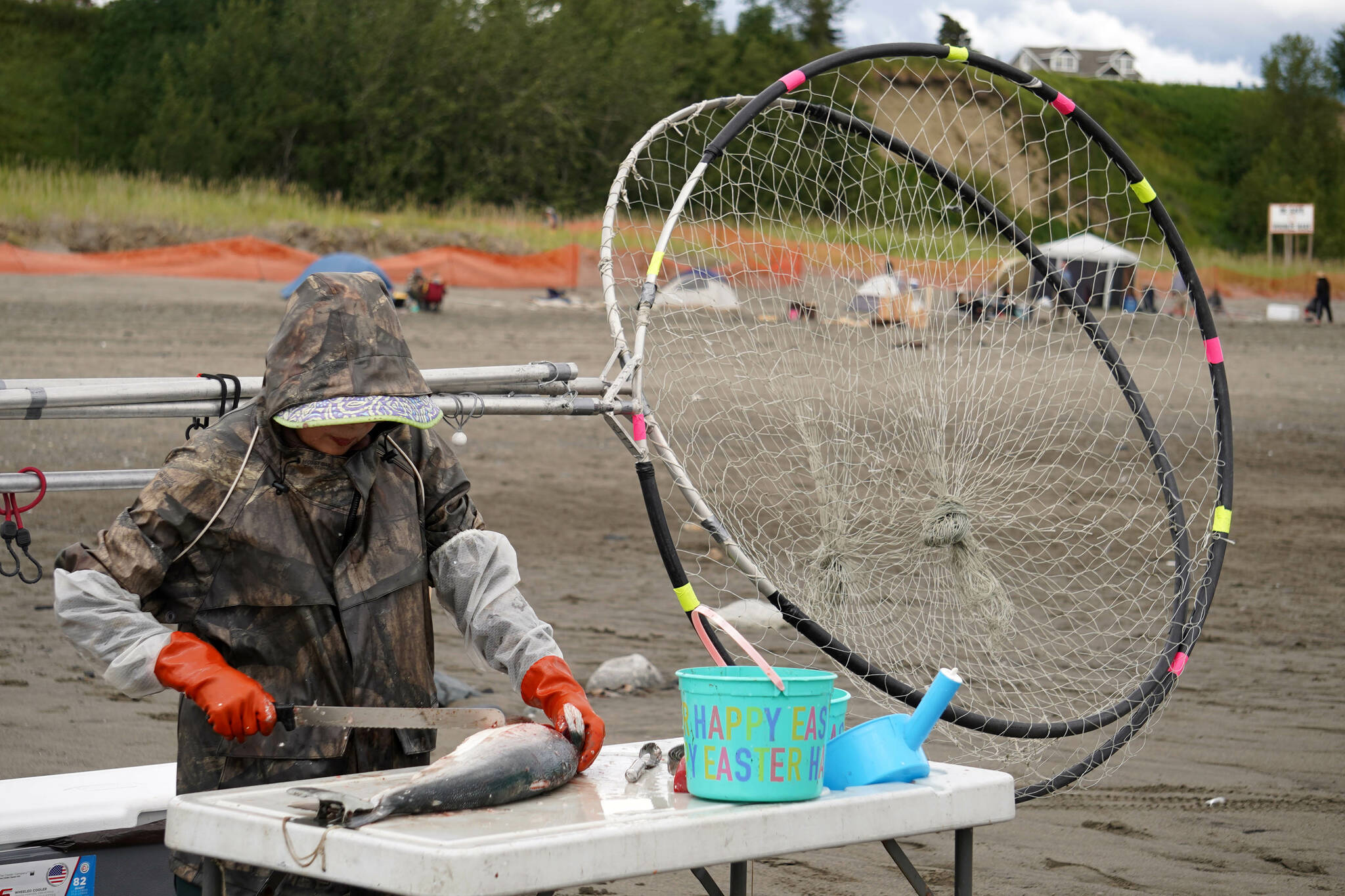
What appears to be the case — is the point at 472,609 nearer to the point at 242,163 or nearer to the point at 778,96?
the point at 778,96

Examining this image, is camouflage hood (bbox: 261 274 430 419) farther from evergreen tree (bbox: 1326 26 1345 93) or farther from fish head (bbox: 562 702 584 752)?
evergreen tree (bbox: 1326 26 1345 93)

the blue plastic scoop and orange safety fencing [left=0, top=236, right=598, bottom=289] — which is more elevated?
orange safety fencing [left=0, top=236, right=598, bottom=289]

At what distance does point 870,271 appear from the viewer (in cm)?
497

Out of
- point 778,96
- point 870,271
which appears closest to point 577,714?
point 778,96

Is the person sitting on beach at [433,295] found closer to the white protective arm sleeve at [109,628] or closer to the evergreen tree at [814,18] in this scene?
the white protective arm sleeve at [109,628]

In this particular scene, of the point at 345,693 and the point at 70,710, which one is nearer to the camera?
the point at 345,693

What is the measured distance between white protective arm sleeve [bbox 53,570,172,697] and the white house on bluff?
135393 mm

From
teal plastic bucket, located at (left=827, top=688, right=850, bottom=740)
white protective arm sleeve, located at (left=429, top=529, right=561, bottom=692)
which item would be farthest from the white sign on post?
teal plastic bucket, located at (left=827, top=688, right=850, bottom=740)

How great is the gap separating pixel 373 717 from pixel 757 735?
71 cm

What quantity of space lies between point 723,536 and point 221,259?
19.5 metres

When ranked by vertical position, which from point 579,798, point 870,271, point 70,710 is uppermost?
point 870,271

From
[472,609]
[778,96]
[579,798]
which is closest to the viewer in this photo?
[579,798]

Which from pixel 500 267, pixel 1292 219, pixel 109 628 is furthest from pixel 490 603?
pixel 1292 219

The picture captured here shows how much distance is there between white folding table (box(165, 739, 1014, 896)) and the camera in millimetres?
1921
